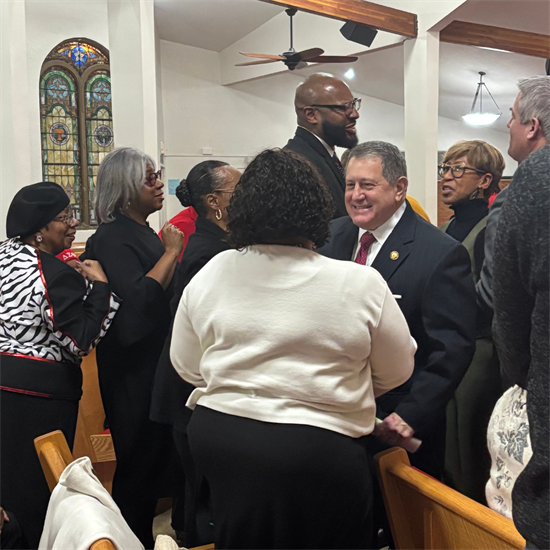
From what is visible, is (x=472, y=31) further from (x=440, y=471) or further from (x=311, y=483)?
(x=311, y=483)

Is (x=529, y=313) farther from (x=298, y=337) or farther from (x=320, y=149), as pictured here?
(x=320, y=149)

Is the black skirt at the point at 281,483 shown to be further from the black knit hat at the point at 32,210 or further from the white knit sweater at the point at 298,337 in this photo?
the black knit hat at the point at 32,210

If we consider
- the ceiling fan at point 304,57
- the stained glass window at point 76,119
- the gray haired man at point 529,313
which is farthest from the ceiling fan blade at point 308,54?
the gray haired man at point 529,313

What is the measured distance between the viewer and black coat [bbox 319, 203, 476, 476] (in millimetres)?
1736

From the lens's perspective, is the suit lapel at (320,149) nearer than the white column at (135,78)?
Yes

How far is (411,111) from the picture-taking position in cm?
706

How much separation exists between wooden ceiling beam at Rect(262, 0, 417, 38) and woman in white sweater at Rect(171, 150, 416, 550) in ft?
15.2

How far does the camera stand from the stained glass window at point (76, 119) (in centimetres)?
935

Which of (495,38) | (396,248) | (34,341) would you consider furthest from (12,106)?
(495,38)

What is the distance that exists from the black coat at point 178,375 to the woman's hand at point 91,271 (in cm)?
36

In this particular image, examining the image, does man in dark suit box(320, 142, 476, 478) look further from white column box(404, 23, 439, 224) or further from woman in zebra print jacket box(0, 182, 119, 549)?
white column box(404, 23, 439, 224)

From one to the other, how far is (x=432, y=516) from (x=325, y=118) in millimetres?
1845

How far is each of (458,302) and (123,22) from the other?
187 inches

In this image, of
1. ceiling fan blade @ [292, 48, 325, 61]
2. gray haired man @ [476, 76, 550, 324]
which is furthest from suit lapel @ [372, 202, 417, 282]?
ceiling fan blade @ [292, 48, 325, 61]
